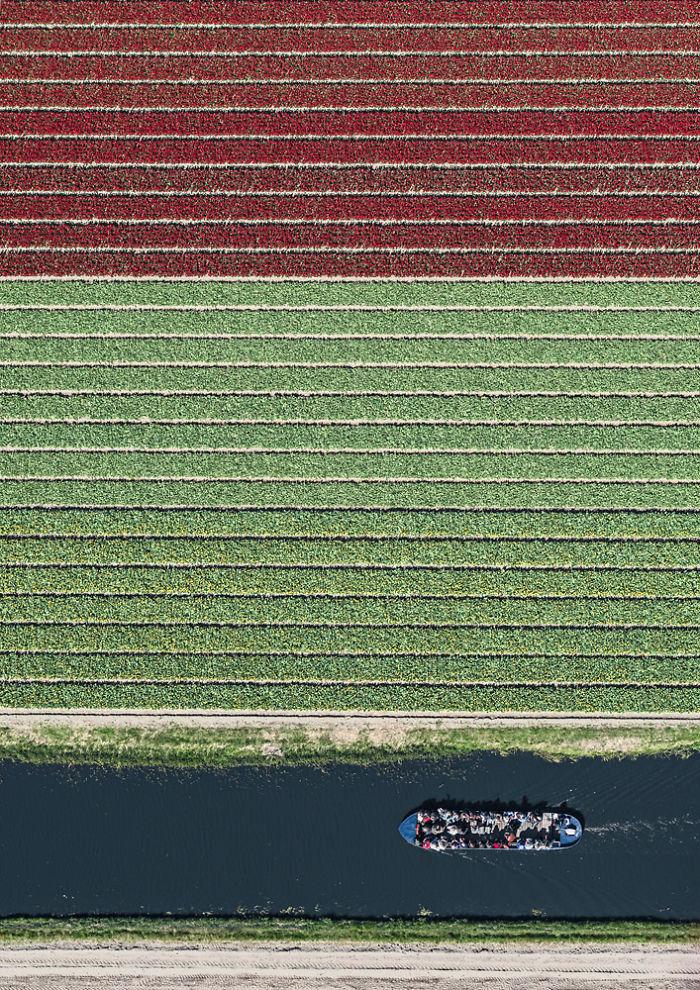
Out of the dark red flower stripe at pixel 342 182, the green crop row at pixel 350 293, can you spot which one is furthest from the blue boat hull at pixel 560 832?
the dark red flower stripe at pixel 342 182

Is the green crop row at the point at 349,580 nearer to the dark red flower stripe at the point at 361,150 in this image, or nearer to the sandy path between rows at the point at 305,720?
the sandy path between rows at the point at 305,720

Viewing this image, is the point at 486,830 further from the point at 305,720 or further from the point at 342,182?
the point at 342,182

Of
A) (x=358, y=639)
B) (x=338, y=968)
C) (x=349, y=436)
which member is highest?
(x=349, y=436)

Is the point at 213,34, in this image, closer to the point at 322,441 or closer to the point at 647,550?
the point at 322,441

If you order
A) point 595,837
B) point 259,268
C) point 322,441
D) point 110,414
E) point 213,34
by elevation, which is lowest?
point 595,837

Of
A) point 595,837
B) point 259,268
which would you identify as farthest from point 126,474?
point 595,837

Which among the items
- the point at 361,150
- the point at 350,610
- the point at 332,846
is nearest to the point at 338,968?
the point at 332,846
